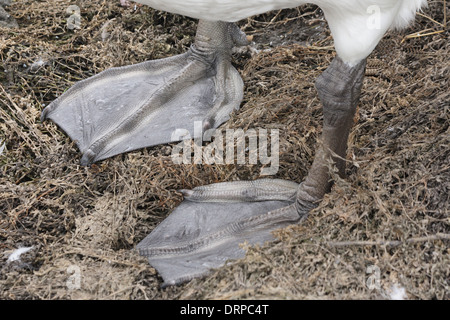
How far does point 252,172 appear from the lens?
3129 millimetres

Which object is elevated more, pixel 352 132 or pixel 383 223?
pixel 352 132

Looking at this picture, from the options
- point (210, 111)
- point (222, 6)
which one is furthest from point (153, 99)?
point (222, 6)

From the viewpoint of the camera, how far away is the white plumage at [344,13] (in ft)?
7.65

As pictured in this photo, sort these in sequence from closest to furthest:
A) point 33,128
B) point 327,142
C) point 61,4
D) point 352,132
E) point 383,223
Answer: point 383,223, point 327,142, point 352,132, point 33,128, point 61,4

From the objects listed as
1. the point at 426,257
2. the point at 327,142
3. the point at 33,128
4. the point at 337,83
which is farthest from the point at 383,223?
the point at 33,128

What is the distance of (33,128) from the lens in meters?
3.45

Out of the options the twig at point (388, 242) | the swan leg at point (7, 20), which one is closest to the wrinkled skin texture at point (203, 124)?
the twig at point (388, 242)

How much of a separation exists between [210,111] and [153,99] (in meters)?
0.33

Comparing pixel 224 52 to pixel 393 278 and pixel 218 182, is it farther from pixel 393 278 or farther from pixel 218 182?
pixel 393 278

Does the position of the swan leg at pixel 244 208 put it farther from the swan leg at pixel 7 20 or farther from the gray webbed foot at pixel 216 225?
the swan leg at pixel 7 20

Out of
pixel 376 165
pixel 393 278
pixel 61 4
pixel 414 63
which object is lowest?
pixel 393 278

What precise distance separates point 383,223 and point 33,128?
2.00m

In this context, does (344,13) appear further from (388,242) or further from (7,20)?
(7,20)

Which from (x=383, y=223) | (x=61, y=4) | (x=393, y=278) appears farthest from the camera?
(x=61, y=4)
